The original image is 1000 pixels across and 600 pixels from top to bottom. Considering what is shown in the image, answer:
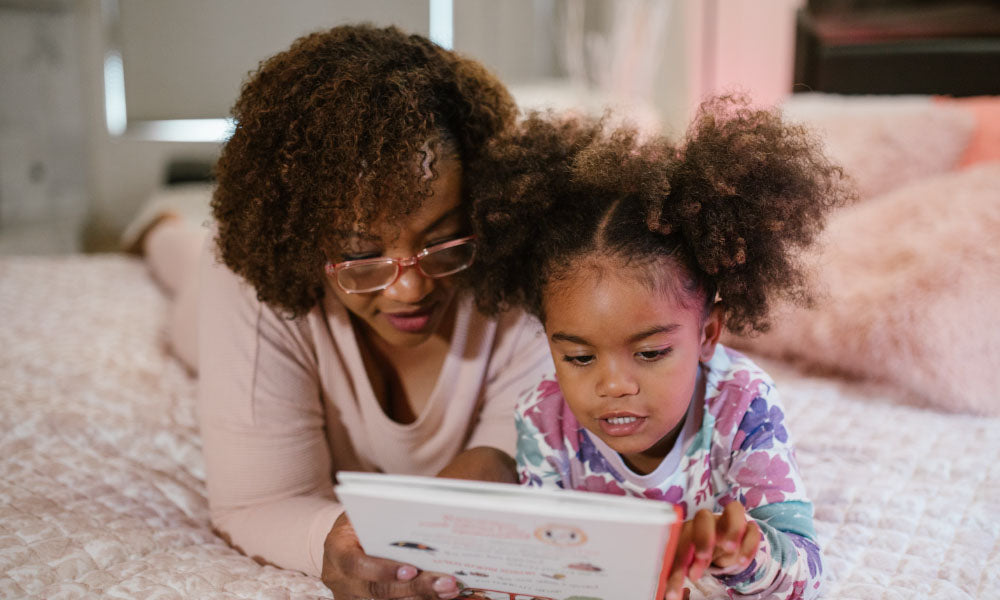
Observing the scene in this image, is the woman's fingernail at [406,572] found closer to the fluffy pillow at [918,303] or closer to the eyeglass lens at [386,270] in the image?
the eyeglass lens at [386,270]

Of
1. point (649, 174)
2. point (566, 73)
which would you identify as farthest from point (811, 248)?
→ point (566, 73)

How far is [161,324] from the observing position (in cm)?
226

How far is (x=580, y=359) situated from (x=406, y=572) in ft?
1.12

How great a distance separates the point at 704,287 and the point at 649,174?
169mm

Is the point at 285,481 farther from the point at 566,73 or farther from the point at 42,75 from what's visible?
the point at 566,73

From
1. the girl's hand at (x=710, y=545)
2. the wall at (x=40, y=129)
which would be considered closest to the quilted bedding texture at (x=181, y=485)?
the girl's hand at (x=710, y=545)

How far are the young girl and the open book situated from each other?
186 mm

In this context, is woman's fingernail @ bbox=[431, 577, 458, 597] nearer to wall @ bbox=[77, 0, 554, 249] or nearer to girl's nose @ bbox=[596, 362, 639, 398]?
girl's nose @ bbox=[596, 362, 639, 398]

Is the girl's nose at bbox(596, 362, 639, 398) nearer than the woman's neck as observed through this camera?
Yes

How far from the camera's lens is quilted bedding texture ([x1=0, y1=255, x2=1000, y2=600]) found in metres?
1.02

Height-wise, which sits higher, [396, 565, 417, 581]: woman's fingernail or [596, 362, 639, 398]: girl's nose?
[596, 362, 639, 398]: girl's nose

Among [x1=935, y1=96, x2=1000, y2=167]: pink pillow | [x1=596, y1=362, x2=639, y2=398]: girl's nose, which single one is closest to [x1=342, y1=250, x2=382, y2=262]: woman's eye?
[x1=596, y1=362, x2=639, y2=398]: girl's nose

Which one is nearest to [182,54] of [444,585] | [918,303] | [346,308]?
[346,308]

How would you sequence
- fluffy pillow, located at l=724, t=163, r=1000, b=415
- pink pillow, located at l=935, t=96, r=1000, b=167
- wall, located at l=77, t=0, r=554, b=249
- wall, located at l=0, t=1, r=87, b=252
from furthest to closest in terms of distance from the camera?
wall, located at l=77, t=0, r=554, b=249 < wall, located at l=0, t=1, r=87, b=252 < pink pillow, located at l=935, t=96, r=1000, b=167 < fluffy pillow, located at l=724, t=163, r=1000, b=415
